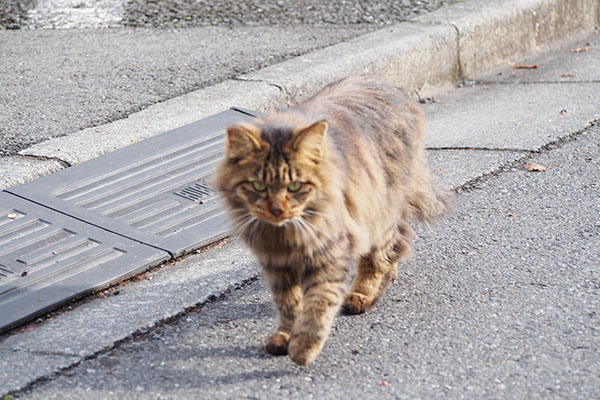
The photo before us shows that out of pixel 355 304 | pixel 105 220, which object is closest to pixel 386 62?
pixel 105 220

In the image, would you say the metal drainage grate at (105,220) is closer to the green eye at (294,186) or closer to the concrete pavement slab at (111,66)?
the concrete pavement slab at (111,66)

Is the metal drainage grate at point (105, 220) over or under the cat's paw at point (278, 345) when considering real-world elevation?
over

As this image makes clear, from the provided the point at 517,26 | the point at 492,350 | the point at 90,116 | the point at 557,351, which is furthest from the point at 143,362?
the point at 517,26

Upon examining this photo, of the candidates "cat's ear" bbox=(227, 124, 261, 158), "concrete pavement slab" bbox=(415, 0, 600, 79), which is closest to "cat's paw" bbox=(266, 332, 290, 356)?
"cat's ear" bbox=(227, 124, 261, 158)

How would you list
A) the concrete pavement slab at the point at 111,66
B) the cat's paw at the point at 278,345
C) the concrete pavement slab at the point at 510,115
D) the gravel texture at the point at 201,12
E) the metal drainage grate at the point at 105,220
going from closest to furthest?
the cat's paw at the point at 278,345, the metal drainage grate at the point at 105,220, the concrete pavement slab at the point at 111,66, the concrete pavement slab at the point at 510,115, the gravel texture at the point at 201,12

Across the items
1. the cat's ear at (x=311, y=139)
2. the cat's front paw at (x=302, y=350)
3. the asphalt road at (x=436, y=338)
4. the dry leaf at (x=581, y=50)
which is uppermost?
the cat's ear at (x=311, y=139)

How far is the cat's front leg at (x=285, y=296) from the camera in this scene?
121 inches

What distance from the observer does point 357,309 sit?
3344 millimetres

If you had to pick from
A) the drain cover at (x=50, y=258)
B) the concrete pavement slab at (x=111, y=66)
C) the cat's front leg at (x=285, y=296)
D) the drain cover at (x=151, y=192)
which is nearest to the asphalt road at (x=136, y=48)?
the concrete pavement slab at (x=111, y=66)

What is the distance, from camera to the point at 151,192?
4285mm

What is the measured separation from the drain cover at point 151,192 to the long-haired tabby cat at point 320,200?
0.88 metres

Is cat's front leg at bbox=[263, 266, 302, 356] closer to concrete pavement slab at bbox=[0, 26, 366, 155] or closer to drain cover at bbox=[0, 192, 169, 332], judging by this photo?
drain cover at bbox=[0, 192, 169, 332]

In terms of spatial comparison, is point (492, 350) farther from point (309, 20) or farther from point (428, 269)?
point (309, 20)

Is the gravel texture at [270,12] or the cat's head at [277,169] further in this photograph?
the gravel texture at [270,12]
